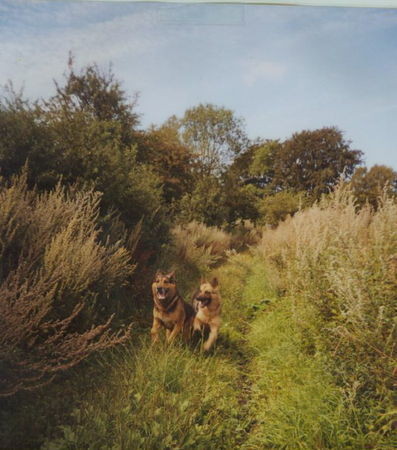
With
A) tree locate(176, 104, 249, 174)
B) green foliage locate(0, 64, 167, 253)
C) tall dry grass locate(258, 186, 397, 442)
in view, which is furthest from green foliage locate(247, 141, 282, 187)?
green foliage locate(0, 64, 167, 253)

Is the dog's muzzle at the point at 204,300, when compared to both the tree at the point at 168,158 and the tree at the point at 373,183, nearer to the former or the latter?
the tree at the point at 168,158

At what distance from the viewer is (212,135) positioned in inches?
86.0

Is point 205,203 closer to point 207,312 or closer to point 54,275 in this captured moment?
point 207,312

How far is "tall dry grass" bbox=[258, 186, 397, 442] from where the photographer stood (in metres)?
1.52

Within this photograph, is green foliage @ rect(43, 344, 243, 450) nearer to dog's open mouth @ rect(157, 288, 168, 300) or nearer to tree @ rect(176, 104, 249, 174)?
dog's open mouth @ rect(157, 288, 168, 300)

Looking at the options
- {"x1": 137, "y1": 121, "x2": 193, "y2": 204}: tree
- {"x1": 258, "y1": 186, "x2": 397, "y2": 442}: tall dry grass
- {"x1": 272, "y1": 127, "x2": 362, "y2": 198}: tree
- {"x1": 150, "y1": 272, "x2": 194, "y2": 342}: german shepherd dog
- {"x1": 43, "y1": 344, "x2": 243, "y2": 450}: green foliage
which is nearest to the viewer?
{"x1": 43, "y1": 344, "x2": 243, "y2": 450}: green foliage

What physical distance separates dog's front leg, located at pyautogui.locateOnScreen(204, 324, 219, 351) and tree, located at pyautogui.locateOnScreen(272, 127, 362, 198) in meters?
1.13

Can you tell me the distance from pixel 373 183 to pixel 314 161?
444 mm

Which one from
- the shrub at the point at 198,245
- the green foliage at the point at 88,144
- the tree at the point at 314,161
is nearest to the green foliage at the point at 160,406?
the shrub at the point at 198,245

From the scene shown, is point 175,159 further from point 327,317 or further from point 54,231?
point 327,317

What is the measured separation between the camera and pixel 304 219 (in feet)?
7.89

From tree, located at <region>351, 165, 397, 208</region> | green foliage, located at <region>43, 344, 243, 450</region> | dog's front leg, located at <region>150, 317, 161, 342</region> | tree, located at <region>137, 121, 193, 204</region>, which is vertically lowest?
green foliage, located at <region>43, 344, 243, 450</region>

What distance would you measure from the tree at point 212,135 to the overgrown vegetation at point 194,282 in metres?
0.01

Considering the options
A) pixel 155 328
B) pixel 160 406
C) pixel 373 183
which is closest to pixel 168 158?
pixel 155 328
